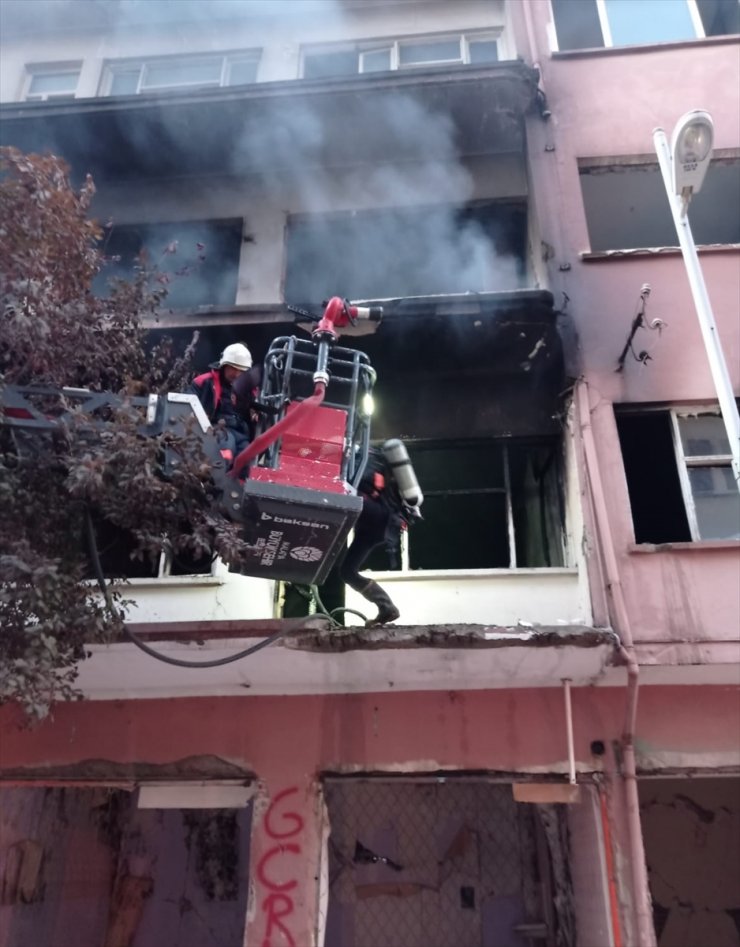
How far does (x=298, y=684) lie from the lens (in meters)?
6.57

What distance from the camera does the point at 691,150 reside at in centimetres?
533

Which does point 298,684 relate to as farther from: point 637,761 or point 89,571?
point 637,761

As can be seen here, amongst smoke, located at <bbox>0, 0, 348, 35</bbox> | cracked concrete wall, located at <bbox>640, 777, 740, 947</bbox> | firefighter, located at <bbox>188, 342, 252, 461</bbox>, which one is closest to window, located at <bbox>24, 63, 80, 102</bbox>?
smoke, located at <bbox>0, 0, 348, 35</bbox>

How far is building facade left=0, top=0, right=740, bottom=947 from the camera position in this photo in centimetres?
618

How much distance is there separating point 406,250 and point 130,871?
8.79 meters

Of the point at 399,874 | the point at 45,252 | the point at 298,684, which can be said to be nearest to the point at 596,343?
the point at 298,684

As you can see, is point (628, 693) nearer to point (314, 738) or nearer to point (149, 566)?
point (314, 738)

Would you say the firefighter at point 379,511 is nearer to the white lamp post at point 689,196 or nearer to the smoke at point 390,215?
the white lamp post at point 689,196

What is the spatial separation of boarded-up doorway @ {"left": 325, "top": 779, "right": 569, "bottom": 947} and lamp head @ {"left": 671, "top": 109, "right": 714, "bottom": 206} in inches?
267

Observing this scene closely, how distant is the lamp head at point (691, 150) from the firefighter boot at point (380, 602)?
3929 millimetres

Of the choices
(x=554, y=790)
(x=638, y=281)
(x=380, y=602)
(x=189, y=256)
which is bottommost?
(x=554, y=790)

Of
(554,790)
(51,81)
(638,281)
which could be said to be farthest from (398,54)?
(554,790)

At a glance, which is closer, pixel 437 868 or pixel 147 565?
pixel 147 565

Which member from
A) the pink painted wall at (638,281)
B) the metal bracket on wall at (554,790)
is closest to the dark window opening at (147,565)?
the metal bracket on wall at (554,790)
